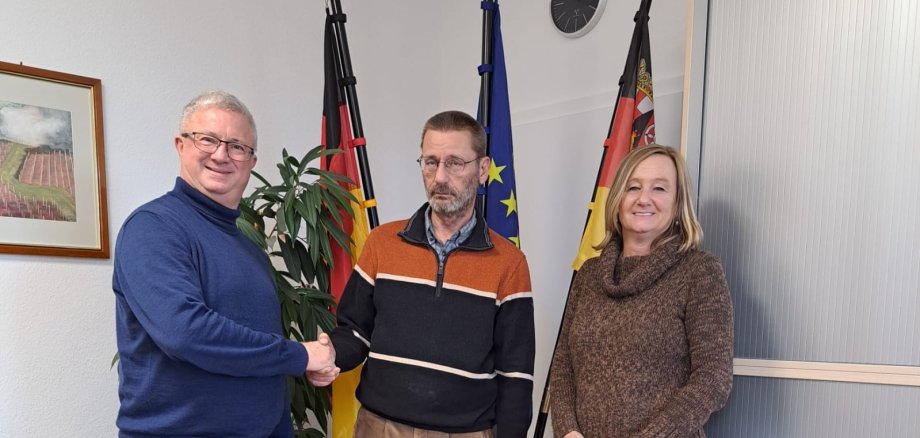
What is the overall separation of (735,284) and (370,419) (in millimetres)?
1034

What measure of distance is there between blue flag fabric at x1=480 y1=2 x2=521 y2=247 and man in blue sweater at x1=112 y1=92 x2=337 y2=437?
1116 mm

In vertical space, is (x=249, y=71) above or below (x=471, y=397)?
above

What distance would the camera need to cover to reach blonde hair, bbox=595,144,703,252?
5.03 ft

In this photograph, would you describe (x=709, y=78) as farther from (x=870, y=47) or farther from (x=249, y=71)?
(x=249, y=71)

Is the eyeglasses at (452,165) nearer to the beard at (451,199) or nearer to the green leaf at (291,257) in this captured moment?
the beard at (451,199)

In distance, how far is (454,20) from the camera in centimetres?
372

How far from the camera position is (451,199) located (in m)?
1.67

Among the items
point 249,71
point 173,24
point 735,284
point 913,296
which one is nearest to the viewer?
point 913,296

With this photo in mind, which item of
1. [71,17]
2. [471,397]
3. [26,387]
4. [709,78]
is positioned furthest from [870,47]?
[26,387]

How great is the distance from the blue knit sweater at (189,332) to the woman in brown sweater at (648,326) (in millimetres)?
653

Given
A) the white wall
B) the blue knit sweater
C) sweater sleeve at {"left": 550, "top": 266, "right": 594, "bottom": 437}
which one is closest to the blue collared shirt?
sweater sleeve at {"left": 550, "top": 266, "right": 594, "bottom": 437}

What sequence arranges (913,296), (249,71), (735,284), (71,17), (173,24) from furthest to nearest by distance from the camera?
(249,71), (173,24), (71,17), (735,284), (913,296)

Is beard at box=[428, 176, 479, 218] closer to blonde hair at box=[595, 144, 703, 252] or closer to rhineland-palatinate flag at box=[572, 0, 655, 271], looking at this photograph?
blonde hair at box=[595, 144, 703, 252]

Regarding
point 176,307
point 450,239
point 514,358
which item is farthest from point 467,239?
point 176,307
